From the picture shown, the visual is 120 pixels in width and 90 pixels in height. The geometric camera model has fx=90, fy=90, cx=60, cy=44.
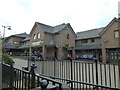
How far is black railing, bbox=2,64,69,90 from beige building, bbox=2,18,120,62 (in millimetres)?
16194

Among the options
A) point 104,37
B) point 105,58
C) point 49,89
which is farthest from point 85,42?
point 49,89

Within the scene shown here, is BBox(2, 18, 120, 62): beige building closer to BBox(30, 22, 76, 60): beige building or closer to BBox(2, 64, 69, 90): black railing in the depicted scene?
BBox(30, 22, 76, 60): beige building

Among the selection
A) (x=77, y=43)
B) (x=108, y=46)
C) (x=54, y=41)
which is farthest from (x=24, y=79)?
(x=77, y=43)

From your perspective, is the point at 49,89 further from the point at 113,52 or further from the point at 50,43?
the point at 50,43

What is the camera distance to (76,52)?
22.0 meters

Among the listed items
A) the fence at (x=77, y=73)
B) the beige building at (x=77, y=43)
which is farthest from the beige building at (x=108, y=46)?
the fence at (x=77, y=73)

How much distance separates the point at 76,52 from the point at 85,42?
10.7 feet

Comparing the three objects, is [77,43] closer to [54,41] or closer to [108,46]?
[54,41]

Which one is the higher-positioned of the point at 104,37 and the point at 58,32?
the point at 58,32

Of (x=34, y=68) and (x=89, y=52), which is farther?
(x=89, y=52)

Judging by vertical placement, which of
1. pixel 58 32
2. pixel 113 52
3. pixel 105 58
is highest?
pixel 58 32

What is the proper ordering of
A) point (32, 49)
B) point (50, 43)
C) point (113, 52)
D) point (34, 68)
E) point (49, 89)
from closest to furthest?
point (49, 89) → point (34, 68) → point (113, 52) → point (50, 43) → point (32, 49)

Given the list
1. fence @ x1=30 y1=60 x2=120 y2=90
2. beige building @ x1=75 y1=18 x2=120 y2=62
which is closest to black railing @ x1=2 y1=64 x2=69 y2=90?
fence @ x1=30 y1=60 x2=120 y2=90

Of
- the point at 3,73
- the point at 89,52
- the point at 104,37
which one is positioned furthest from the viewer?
the point at 89,52
